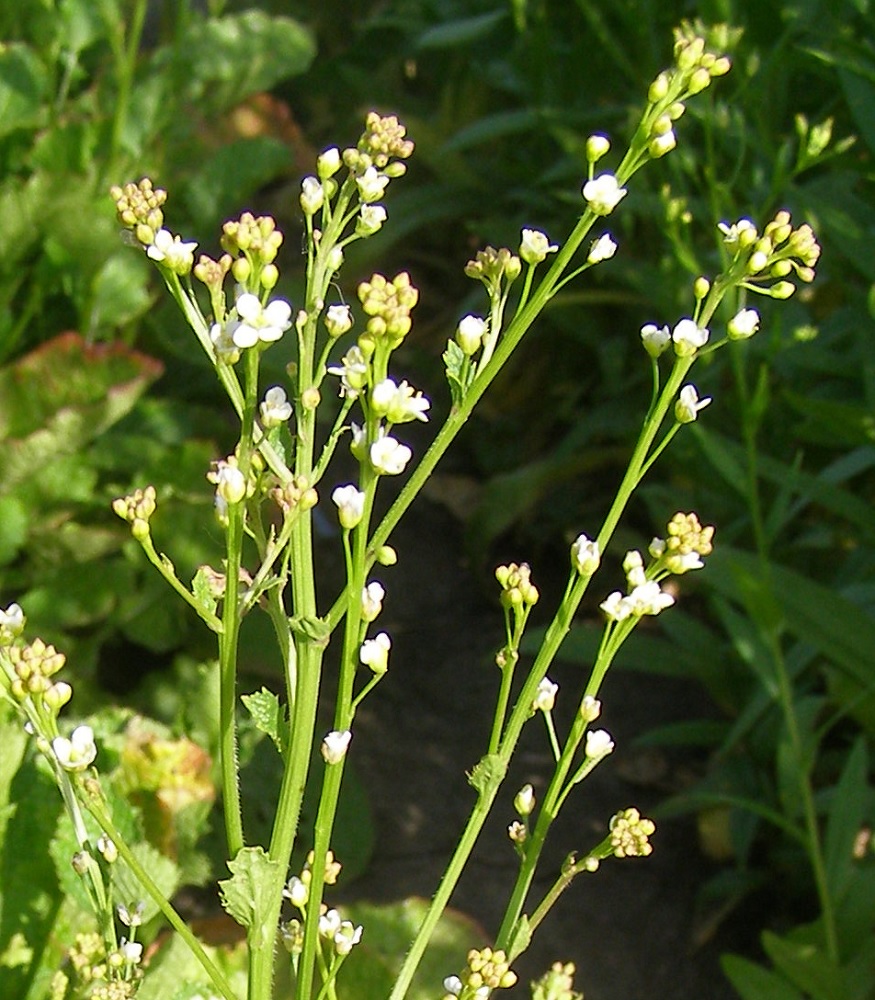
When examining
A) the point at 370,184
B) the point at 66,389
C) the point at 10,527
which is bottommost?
the point at 370,184

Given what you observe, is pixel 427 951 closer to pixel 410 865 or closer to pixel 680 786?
pixel 410 865

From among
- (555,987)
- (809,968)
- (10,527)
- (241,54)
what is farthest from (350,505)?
(241,54)

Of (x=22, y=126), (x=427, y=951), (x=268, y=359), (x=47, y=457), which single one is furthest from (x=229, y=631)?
(x=22, y=126)

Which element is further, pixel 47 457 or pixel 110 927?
pixel 47 457

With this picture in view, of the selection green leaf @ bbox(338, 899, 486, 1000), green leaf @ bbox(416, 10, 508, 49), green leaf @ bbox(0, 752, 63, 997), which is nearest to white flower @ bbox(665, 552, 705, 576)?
green leaf @ bbox(338, 899, 486, 1000)

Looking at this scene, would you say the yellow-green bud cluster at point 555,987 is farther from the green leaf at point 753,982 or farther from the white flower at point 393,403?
the green leaf at point 753,982

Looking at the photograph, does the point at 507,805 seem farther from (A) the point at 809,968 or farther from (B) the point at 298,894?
(B) the point at 298,894

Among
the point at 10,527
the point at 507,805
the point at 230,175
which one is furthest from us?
the point at 230,175
